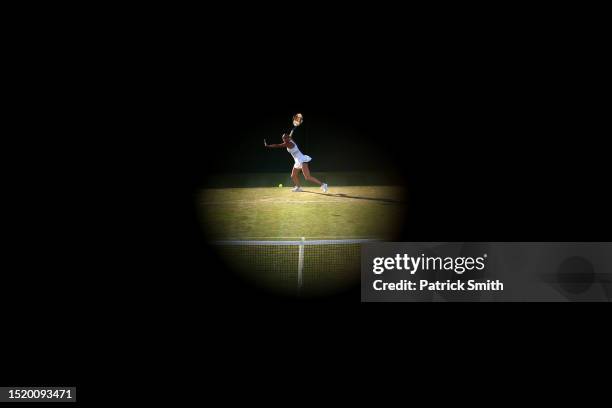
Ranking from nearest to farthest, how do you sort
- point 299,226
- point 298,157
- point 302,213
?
point 299,226, point 302,213, point 298,157

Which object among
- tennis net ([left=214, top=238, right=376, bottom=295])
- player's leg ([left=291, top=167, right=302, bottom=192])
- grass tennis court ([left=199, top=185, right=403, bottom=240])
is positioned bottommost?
tennis net ([left=214, top=238, right=376, bottom=295])

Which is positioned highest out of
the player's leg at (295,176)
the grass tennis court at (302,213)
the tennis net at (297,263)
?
the player's leg at (295,176)

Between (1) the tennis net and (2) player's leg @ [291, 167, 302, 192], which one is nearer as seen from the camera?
(1) the tennis net

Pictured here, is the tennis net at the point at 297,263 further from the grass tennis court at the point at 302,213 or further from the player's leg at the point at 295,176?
the player's leg at the point at 295,176

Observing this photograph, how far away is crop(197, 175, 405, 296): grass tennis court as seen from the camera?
5.59 metres

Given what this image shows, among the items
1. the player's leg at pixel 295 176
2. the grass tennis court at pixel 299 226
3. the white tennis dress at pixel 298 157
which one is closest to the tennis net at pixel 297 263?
the grass tennis court at pixel 299 226

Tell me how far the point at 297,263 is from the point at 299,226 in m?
1.82

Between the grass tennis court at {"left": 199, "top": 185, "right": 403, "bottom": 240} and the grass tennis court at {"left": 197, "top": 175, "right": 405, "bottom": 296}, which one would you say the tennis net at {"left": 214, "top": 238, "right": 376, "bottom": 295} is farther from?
the grass tennis court at {"left": 199, "top": 185, "right": 403, "bottom": 240}

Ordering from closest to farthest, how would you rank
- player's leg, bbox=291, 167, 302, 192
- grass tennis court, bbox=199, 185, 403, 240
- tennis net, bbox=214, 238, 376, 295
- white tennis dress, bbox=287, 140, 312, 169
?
tennis net, bbox=214, 238, 376, 295 < grass tennis court, bbox=199, 185, 403, 240 < white tennis dress, bbox=287, 140, 312, 169 < player's leg, bbox=291, 167, 302, 192

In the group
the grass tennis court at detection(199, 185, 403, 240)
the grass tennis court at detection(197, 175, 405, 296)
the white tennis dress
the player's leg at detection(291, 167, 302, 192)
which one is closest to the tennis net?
the grass tennis court at detection(197, 175, 405, 296)

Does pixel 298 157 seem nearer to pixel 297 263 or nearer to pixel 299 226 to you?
pixel 299 226

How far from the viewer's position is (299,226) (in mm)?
7613

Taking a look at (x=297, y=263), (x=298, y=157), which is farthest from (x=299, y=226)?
(x=298, y=157)

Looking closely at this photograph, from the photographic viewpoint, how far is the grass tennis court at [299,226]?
5.59 metres
